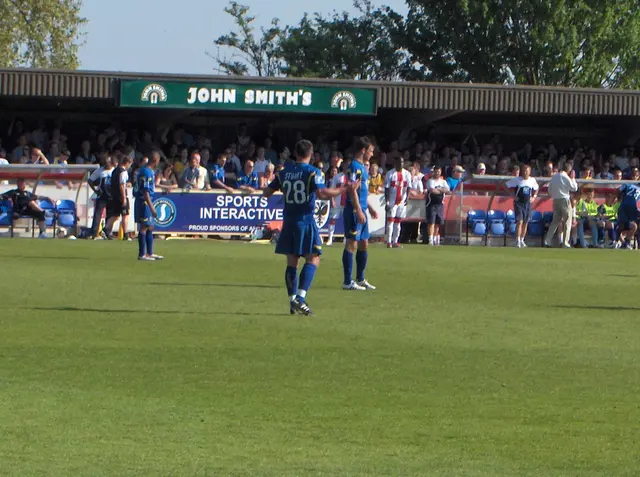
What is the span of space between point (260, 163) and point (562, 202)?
23.0 ft

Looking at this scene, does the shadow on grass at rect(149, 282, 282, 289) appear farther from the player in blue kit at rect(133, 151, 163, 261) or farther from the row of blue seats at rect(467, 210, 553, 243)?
the row of blue seats at rect(467, 210, 553, 243)

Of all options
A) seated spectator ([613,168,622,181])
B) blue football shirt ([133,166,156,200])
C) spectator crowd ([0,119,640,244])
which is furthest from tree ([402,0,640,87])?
blue football shirt ([133,166,156,200])

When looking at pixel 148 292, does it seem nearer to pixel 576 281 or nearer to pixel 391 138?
pixel 576 281

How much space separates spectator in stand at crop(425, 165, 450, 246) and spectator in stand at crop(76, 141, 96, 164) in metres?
8.21

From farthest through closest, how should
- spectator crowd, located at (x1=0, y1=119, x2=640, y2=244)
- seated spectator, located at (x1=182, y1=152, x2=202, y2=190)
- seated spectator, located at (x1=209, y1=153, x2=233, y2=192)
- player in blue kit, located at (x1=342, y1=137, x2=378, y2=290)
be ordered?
spectator crowd, located at (x1=0, y1=119, x2=640, y2=244), seated spectator, located at (x1=209, y1=153, x2=233, y2=192), seated spectator, located at (x1=182, y1=152, x2=202, y2=190), player in blue kit, located at (x1=342, y1=137, x2=378, y2=290)

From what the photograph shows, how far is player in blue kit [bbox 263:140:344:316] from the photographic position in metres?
13.1

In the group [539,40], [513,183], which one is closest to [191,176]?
[513,183]

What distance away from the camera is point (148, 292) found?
51.2 ft

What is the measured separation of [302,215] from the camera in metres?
13.3

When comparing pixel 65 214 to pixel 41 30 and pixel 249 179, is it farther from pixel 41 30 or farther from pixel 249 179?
pixel 41 30

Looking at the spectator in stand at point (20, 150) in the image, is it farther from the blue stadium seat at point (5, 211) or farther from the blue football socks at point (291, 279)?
the blue football socks at point (291, 279)

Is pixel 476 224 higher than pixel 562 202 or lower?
lower

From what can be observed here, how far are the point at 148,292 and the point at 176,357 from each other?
552cm

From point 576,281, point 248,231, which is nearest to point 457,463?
point 576,281
